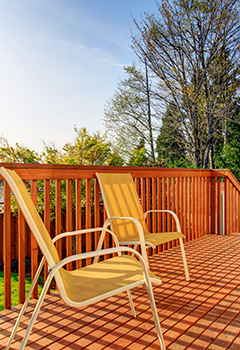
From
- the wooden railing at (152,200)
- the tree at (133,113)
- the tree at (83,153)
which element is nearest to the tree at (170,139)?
the tree at (133,113)

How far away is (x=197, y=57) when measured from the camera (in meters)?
9.80

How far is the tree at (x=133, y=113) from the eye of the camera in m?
12.5

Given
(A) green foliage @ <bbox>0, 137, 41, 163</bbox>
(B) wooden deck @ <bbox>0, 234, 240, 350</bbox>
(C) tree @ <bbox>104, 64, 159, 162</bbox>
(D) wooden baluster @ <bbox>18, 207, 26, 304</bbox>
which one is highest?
(C) tree @ <bbox>104, 64, 159, 162</bbox>

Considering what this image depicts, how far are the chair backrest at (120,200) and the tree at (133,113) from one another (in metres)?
9.75

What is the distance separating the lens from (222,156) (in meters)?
12.6

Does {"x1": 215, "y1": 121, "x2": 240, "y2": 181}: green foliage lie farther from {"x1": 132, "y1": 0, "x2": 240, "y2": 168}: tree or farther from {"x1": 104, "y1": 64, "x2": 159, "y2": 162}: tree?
{"x1": 104, "y1": 64, "x2": 159, "y2": 162}: tree

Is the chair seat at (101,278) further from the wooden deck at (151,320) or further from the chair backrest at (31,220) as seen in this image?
the wooden deck at (151,320)

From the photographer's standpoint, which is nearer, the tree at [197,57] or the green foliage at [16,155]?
the green foliage at [16,155]

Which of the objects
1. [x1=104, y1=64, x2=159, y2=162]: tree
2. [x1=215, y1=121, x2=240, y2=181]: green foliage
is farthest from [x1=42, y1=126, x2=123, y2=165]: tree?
[x1=215, y1=121, x2=240, y2=181]: green foliage

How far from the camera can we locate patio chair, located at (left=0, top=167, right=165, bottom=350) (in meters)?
1.20

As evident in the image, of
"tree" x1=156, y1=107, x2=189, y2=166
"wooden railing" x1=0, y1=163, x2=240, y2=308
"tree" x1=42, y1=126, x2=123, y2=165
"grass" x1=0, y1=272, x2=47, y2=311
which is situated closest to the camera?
"wooden railing" x1=0, y1=163, x2=240, y2=308

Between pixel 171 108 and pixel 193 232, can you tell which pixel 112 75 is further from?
pixel 193 232

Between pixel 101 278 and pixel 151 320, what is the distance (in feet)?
2.10

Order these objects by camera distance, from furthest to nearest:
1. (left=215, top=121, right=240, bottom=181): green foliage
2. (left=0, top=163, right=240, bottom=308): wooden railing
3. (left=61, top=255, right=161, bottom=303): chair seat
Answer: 1. (left=215, top=121, right=240, bottom=181): green foliage
2. (left=0, top=163, right=240, bottom=308): wooden railing
3. (left=61, top=255, right=161, bottom=303): chair seat
